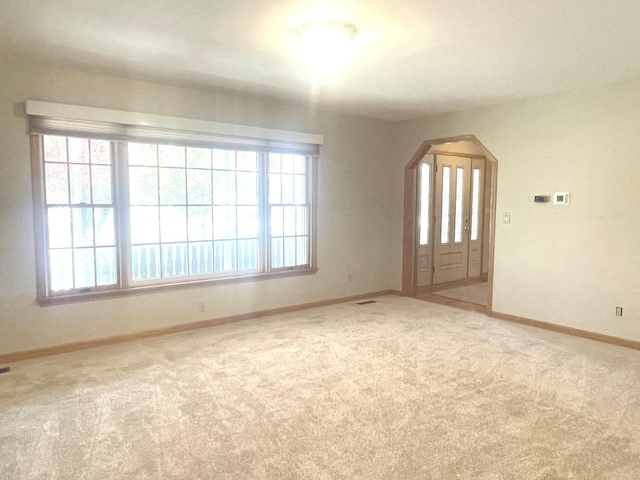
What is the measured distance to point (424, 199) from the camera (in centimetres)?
670

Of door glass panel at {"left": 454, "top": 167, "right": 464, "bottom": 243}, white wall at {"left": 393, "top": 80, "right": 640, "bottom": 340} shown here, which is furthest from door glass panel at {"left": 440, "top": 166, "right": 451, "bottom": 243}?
white wall at {"left": 393, "top": 80, "right": 640, "bottom": 340}

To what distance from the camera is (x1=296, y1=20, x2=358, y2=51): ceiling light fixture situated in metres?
2.82

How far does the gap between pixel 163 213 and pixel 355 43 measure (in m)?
2.58

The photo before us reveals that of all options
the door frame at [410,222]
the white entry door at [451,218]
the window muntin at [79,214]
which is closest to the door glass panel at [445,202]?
the white entry door at [451,218]

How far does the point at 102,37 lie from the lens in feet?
10.2

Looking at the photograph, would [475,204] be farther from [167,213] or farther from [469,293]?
[167,213]

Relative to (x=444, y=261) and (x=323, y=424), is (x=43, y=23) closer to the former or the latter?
(x=323, y=424)

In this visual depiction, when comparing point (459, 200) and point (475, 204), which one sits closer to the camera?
point (459, 200)

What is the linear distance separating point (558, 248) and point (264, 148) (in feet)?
11.3

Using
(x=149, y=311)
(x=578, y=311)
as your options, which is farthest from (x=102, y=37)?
(x=578, y=311)

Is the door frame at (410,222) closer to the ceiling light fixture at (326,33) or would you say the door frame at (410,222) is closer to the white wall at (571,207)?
the white wall at (571,207)

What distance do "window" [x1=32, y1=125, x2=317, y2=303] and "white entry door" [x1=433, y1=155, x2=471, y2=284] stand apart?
7.81ft

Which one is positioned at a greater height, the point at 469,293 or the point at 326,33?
the point at 326,33

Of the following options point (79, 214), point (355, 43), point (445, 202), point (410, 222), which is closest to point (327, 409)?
point (355, 43)
